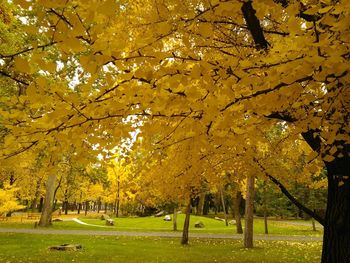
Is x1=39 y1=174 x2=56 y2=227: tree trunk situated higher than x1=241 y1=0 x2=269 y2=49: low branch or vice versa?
x1=241 y1=0 x2=269 y2=49: low branch

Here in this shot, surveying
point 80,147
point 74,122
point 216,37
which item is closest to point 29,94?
point 74,122

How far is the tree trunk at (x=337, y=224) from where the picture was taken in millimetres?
4340

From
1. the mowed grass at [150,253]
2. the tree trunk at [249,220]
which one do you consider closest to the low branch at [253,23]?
the mowed grass at [150,253]

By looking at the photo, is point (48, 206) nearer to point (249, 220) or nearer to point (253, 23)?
point (249, 220)

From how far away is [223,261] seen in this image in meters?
11.7

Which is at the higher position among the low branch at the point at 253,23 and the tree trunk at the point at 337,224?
the low branch at the point at 253,23

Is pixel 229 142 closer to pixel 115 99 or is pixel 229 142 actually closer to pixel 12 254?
pixel 115 99

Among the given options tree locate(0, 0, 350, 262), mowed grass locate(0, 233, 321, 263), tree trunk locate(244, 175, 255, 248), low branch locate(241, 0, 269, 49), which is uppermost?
low branch locate(241, 0, 269, 49)

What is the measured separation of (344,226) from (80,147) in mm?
3207

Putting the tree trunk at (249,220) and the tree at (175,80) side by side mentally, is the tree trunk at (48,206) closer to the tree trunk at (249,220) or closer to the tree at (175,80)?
the tree trunk at (249,220)

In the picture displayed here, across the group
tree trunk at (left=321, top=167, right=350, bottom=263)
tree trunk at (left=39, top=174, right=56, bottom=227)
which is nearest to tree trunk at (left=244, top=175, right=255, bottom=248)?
tree trunk at (left=321, top=167, right=350, bottom=263)

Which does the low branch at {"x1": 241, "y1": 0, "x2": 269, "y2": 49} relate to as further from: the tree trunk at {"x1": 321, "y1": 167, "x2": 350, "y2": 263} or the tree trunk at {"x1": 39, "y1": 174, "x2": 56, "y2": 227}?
the tree trunk at {"x1": 39, "y1": 174, "x2": 56, "y2": 227}

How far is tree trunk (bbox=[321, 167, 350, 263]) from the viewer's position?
434cm

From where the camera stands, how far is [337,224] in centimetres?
441
